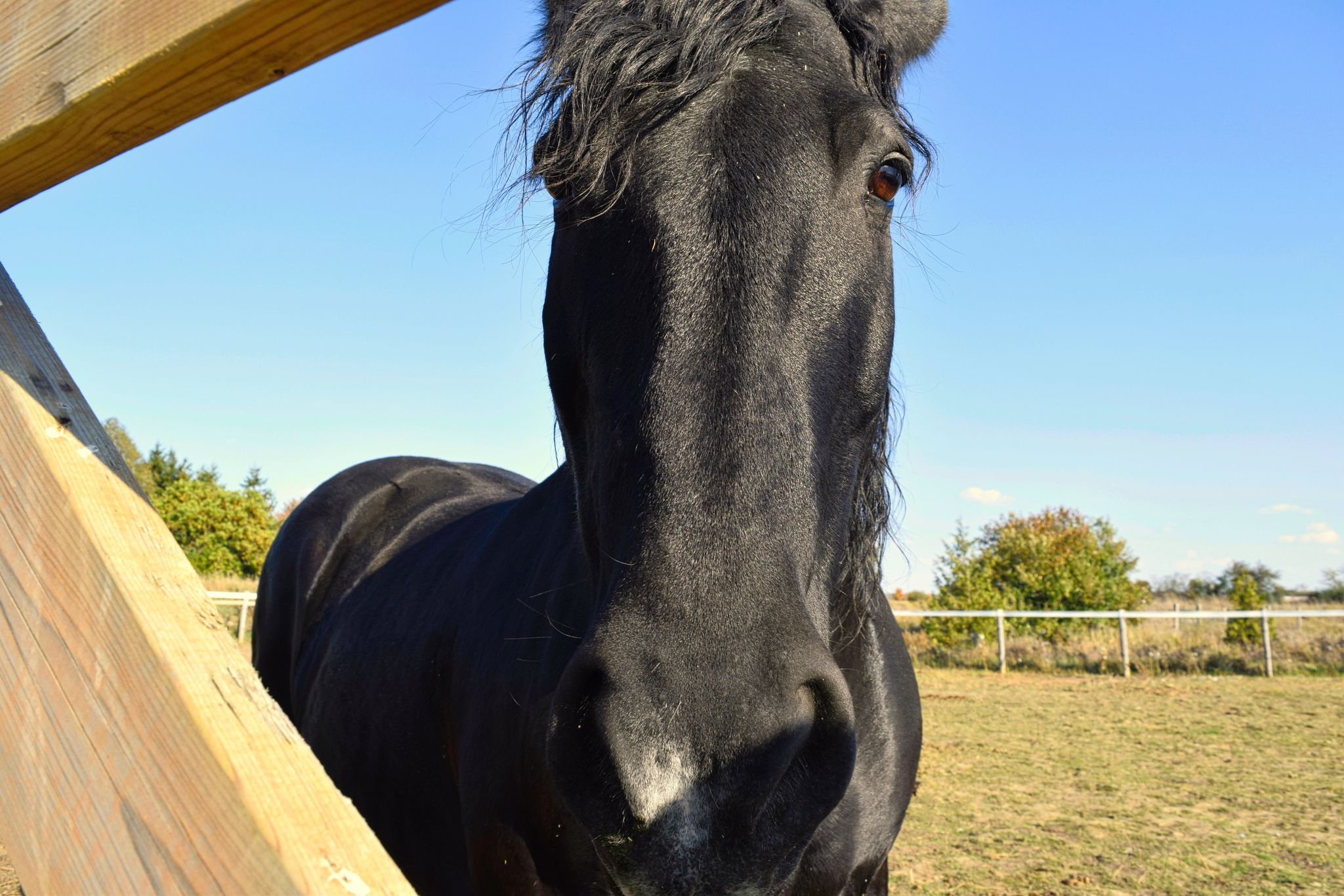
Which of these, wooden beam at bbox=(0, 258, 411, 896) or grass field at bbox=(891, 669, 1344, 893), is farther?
grass field at bbox=(891, 669, 1344, 893)

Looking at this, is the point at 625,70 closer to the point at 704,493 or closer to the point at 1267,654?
the point at 704,493

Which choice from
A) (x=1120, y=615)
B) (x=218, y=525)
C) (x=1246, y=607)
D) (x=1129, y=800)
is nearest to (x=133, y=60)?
(x=1129, y=800)

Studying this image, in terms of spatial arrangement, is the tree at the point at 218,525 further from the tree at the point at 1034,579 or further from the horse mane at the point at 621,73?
the horse mane at the point at 621,73

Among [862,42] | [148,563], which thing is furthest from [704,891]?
[862,42]

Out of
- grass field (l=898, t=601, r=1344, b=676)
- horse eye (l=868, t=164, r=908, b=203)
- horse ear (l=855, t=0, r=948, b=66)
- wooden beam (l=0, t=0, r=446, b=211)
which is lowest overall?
grass field (l=898, t=601, r=1344, b=676)

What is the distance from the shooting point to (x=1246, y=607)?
2203 centimetres

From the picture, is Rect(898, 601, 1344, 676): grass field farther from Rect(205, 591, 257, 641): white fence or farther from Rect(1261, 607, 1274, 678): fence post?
Rect(205, 591, 257, 641): white fence

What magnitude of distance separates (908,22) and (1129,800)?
6.93 metres

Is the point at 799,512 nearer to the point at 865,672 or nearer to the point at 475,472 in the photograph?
the point at 865,672

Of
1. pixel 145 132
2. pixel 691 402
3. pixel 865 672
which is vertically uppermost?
pixel 145 132

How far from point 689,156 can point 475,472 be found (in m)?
4.15

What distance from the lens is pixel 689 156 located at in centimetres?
165

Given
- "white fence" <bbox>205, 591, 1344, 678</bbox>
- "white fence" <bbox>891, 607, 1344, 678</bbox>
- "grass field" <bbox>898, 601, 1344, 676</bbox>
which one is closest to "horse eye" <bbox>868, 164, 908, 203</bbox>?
"white fence" <bbox>205, 591, 1344, 678</bbox>

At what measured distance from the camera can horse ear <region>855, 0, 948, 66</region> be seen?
221 centimetres
